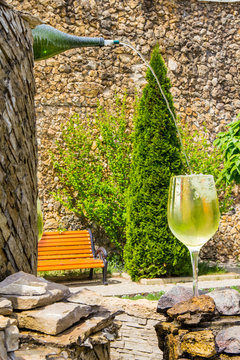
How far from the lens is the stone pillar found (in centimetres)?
76

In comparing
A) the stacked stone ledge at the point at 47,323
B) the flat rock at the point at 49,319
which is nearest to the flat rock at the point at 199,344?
the stacked stone ledge at the point at 47,323

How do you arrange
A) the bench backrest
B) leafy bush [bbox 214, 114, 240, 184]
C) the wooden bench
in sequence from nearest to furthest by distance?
leafy bush [bbox 214, 114, 240, 184] → the wooden bench → the bench backrest

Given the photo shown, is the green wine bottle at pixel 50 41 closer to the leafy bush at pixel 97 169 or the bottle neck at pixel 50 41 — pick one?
the bottle neck at pixel 50 41

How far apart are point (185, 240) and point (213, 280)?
529 centimetres

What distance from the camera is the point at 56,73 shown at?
726 centimetres

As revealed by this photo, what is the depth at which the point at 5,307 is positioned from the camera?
2.03 feet

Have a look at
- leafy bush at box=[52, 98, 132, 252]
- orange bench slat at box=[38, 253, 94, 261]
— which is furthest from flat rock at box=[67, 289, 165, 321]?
leafy bush at box=[52, 98, 132, 252]

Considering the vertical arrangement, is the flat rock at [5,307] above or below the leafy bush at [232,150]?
above

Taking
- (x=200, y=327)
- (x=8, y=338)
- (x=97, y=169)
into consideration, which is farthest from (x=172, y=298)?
(x=97, y=169)

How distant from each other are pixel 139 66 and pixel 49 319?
23.9 feet

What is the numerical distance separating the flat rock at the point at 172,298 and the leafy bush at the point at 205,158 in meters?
5.83

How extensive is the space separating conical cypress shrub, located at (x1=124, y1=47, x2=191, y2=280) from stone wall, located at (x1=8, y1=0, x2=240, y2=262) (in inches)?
54.6

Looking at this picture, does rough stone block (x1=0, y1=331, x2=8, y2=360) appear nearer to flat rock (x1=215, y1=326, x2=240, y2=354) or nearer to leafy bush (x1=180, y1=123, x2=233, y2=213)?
flat rock (x1=215, y1=326, x2=240, y2=354)

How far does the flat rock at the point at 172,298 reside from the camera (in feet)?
3.75
